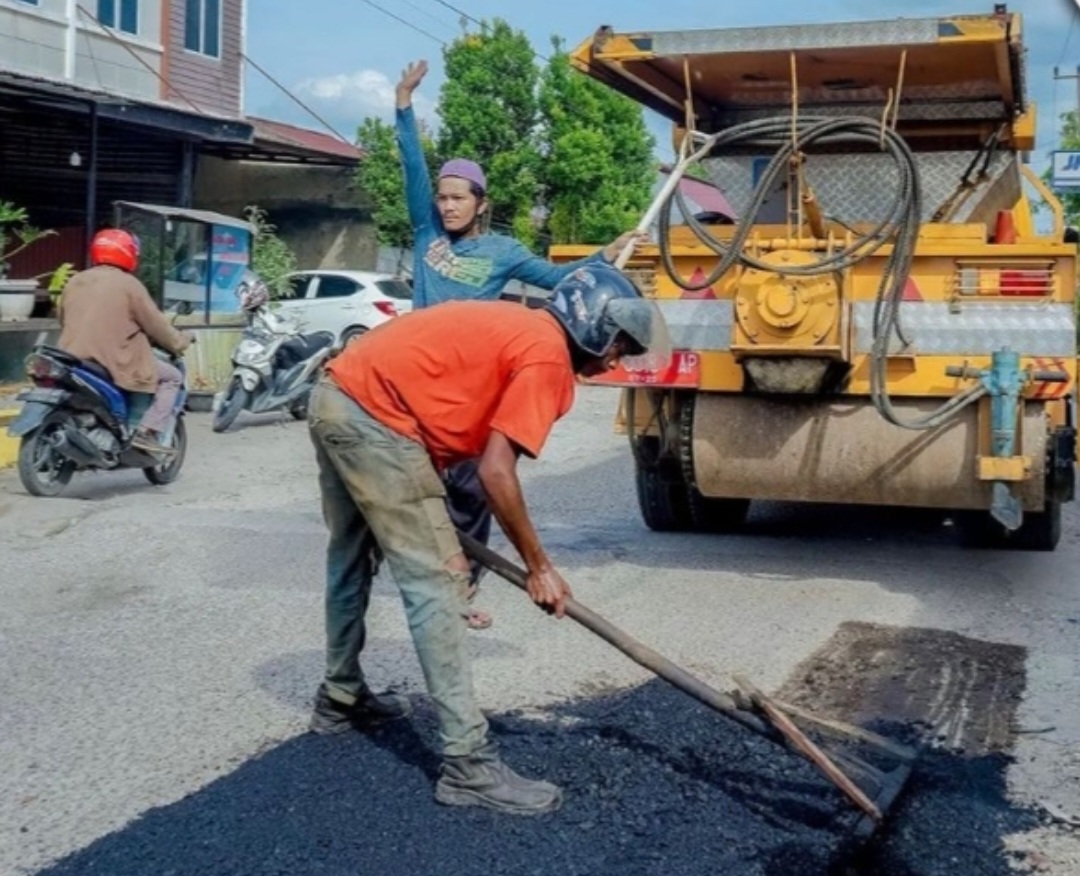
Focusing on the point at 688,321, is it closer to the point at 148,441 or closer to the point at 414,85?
the point at 414,85

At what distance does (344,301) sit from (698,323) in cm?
1411

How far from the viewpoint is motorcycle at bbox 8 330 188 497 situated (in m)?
9.22

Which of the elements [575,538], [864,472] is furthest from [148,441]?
[864,472]

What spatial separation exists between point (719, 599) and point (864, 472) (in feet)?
2.93

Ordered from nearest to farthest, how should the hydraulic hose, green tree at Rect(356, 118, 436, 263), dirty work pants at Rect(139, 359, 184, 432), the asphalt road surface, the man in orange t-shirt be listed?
the asphalt road surface → the man in orange t-shirt → the hydraulic hose → dirty work pants at Rect(139, 359, 184, 432) → green tree at Rect(356, 118, 436, 263)

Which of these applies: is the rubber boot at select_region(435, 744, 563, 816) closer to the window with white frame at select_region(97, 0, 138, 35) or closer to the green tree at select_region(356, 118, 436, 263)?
the window with white frame at select_region(97, 0, 138, 35)

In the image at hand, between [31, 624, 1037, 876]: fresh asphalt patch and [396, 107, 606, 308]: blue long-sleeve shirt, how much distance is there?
1.75 m

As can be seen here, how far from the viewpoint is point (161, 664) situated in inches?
225

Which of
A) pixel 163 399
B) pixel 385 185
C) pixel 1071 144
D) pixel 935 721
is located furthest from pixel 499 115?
pixel 935 721

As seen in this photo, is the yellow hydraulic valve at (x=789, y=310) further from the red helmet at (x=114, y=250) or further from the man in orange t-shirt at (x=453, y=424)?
the red helmet at (x=114, y=250)

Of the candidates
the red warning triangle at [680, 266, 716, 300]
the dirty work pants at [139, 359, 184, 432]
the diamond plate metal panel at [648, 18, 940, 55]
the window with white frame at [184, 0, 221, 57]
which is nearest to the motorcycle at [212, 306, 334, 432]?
the dirty work pants at [139, 359, 184, 432]

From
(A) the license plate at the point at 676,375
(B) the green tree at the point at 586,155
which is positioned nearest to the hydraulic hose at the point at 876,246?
(A) the license plate at the point at 676,375

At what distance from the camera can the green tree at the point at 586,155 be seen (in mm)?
24562

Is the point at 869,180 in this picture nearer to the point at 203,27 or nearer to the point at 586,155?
the point at 203,27
